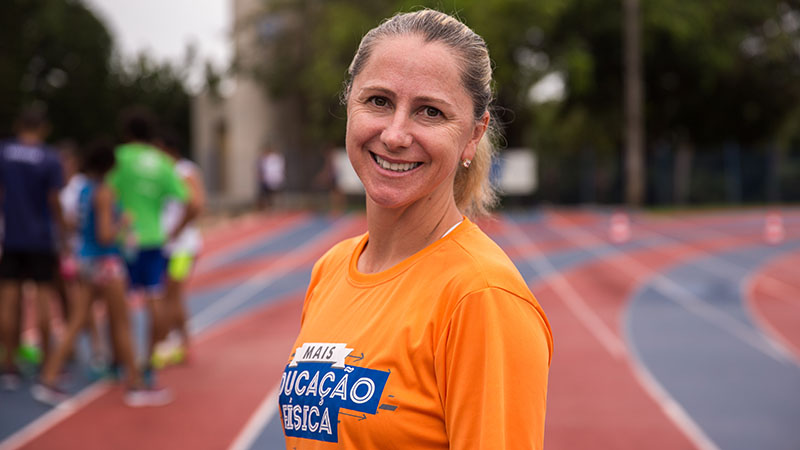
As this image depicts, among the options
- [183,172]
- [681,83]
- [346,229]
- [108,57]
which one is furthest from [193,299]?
[108,57]

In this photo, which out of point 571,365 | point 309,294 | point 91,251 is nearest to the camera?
point 309,294

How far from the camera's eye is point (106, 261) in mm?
6301

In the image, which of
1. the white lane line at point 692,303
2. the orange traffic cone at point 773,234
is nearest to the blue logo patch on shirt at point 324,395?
the white lane line at point 692,303

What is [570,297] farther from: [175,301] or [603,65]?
[603,65]

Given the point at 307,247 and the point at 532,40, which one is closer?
the point at 307,247

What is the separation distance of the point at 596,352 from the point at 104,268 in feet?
16.3

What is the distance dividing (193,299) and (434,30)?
10.8 meters

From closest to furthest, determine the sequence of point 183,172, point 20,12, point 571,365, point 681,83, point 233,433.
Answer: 1. point 233,433
2. point 183,172
3. point 571,365
4. point 681,83
5. point 20,12

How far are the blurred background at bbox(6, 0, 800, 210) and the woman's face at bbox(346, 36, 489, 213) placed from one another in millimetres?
20030

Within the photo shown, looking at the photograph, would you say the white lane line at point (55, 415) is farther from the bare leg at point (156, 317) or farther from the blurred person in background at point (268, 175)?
the blurred person in background at point (268, 175)

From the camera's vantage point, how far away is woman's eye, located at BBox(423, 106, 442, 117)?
153 centimetres

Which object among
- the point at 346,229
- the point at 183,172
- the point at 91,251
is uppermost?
the point at 183,172

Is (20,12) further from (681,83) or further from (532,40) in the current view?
(681,83)

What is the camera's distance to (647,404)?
6.71 m
